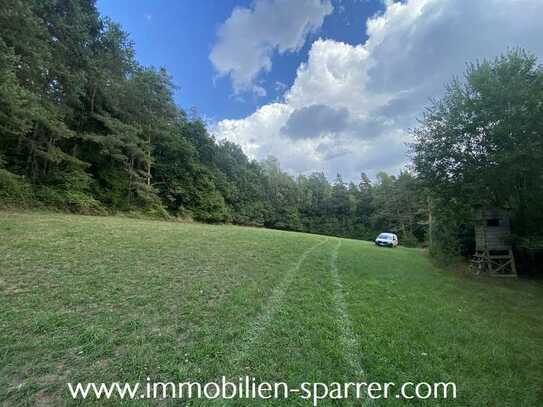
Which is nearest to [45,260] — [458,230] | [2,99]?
[2,99]

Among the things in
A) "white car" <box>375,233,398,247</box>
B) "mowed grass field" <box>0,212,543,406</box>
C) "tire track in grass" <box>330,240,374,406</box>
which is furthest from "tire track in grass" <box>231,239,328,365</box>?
"white car" <box>375,233,398,247</box>

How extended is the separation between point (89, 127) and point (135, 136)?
3535mm

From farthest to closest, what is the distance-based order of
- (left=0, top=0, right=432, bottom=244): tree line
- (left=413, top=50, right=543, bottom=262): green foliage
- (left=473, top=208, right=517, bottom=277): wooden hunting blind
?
(left=0, top=0, right=432, bottom=244): tree line → (left=473, top=208, right=517, bottom=277): wooden hunting blind → (left=413, top=50, right=543, bottom=262): green foliage

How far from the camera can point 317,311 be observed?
4.68 metres

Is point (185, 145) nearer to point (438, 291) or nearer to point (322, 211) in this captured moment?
point (438, 291)

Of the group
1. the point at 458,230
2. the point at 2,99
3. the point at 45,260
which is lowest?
the point at 45,260

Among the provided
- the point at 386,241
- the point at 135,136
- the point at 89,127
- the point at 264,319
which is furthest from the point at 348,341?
the point at 89,127

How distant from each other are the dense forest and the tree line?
8cm

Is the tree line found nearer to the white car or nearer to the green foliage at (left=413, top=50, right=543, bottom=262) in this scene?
the green foliage at (left=413, top=50, right=543, bottom=262)

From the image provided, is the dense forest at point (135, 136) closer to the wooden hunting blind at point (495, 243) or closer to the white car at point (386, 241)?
the wooden hunting blind at point (495, 243)

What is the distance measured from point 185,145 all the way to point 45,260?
26198 millimetres

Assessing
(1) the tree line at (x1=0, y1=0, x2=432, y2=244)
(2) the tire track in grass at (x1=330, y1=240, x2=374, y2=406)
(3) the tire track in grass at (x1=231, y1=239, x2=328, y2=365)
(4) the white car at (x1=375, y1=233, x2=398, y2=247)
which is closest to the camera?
(2) the tire track in grass at (x1=330, y1=240, x2=374, y2=406)

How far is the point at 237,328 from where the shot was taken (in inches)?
148

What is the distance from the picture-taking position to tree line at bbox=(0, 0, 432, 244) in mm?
11586
